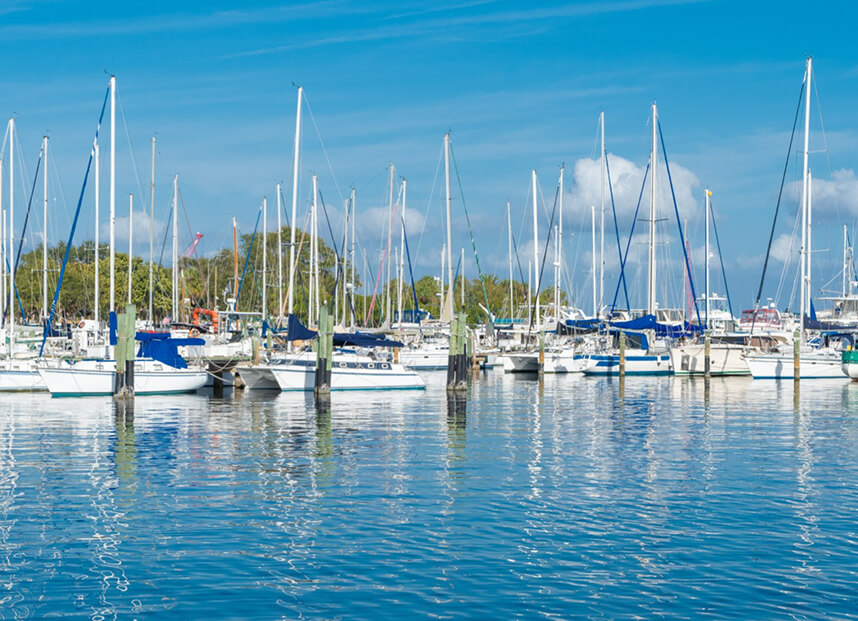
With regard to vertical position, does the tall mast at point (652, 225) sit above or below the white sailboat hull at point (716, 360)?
above

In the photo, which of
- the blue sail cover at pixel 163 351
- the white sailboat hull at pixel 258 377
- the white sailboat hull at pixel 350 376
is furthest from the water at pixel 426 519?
the white sailboat hull at pixel 258 377

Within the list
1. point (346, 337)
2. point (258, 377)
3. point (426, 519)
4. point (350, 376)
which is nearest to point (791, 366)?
point (346, 337)

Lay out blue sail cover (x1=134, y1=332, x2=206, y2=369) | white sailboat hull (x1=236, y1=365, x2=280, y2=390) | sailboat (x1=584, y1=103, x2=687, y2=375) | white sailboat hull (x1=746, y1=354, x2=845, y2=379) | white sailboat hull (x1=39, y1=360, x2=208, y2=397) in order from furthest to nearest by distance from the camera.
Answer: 1. sailboat (x1=584, y1=103, x2=687, y2=375)
2. white sailboat hull (x1=746, y1=354, x2=845, y2=379)
3. white sailboat hull (x1=236, y1=365, x2=280, y2=390)
4. blue sail cover (x1=134, y1=332, x2=206, y2=369)
5. white sailboat hull (x1=39, y1=360, x2=208, y2=397)

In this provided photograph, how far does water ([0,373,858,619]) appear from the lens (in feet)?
46.0

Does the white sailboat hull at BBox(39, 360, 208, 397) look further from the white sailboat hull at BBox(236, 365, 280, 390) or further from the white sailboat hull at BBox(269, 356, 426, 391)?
the white sailboat hull at BBox(269, 356, 426, 391)

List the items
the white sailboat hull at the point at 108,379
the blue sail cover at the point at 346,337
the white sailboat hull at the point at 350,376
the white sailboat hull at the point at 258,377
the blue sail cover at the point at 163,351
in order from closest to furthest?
the white sailboat hull at the point at 108,379 → the blue sail cover at the point at 163,351 → the white sailboat hull at the point at 350,376 → the white sailboat hull at the point at 258,377 → the blue sail cover at the point at 346,337

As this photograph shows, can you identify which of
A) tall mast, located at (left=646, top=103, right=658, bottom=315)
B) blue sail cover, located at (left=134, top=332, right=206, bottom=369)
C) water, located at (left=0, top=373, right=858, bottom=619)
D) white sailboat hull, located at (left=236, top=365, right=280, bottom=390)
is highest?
tall mast, located at (left=646, top=103, right=658, bottom=315)

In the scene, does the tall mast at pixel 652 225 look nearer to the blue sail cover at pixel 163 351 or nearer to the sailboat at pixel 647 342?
the sailboat at pixel 647 342

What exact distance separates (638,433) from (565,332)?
4184 centimetres

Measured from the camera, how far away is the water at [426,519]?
14.0 meters

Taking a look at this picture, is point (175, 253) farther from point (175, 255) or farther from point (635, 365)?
point (635, 365)

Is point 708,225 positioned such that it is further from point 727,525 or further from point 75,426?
point 727,525

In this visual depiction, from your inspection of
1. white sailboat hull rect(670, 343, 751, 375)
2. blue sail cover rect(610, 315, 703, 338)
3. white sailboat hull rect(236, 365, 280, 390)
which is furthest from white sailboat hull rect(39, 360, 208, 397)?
white sailboat hull rect(670, 343, 751, 375)

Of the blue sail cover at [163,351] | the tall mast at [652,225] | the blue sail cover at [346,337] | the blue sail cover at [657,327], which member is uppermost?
the tall mast at [652,225]
